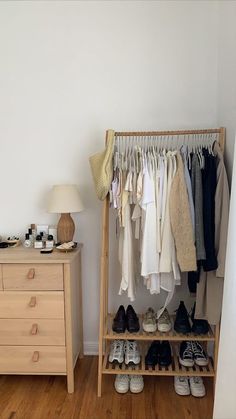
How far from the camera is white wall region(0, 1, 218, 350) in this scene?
6.83ft

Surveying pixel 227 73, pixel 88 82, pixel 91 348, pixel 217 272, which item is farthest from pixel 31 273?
pixel 227 73

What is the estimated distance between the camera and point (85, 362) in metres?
2.24

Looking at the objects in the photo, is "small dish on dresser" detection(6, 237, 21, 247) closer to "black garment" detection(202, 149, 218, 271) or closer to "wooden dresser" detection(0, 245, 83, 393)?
"wooden dresser" detection(0, 245, 83, 393)

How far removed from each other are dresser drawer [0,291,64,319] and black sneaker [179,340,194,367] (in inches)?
31.4

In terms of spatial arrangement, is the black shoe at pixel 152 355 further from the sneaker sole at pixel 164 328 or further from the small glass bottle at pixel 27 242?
the small glass bottle at pixel 27 242

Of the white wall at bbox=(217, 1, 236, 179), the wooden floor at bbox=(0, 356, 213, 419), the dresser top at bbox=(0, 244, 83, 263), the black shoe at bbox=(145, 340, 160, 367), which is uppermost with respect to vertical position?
the white wall at bbox=(217, 1, 236, 179)

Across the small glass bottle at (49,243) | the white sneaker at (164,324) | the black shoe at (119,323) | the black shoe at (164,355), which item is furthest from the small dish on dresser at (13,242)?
the black shoe at (164,355)

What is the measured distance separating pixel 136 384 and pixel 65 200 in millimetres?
1240

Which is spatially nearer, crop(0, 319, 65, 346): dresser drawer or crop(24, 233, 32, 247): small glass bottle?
crop(0, 319, 65, 346): dresser drawer

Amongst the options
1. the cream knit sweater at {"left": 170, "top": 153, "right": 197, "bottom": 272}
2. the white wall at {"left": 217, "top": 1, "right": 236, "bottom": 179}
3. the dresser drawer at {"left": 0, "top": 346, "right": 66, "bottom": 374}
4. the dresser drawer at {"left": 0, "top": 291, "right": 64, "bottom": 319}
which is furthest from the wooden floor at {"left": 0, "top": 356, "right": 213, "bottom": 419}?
the white wall at {"left": 217, "top": 1, "right": 236, "bottom": 179}

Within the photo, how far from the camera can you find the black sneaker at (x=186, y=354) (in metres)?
1.92

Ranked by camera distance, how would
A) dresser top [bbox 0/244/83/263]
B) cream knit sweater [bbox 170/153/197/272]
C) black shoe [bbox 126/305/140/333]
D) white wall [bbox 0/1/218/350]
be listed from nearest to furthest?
cream knit sweater [bbox 170/153/197/272], dresser top [bbox 0/244/83/263], black shoe [bbox 126/305/140/333], white wall [bbox 0/1/218/350]

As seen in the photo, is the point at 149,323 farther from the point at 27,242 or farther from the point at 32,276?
the point at 27,242

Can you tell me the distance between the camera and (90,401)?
185 cm
